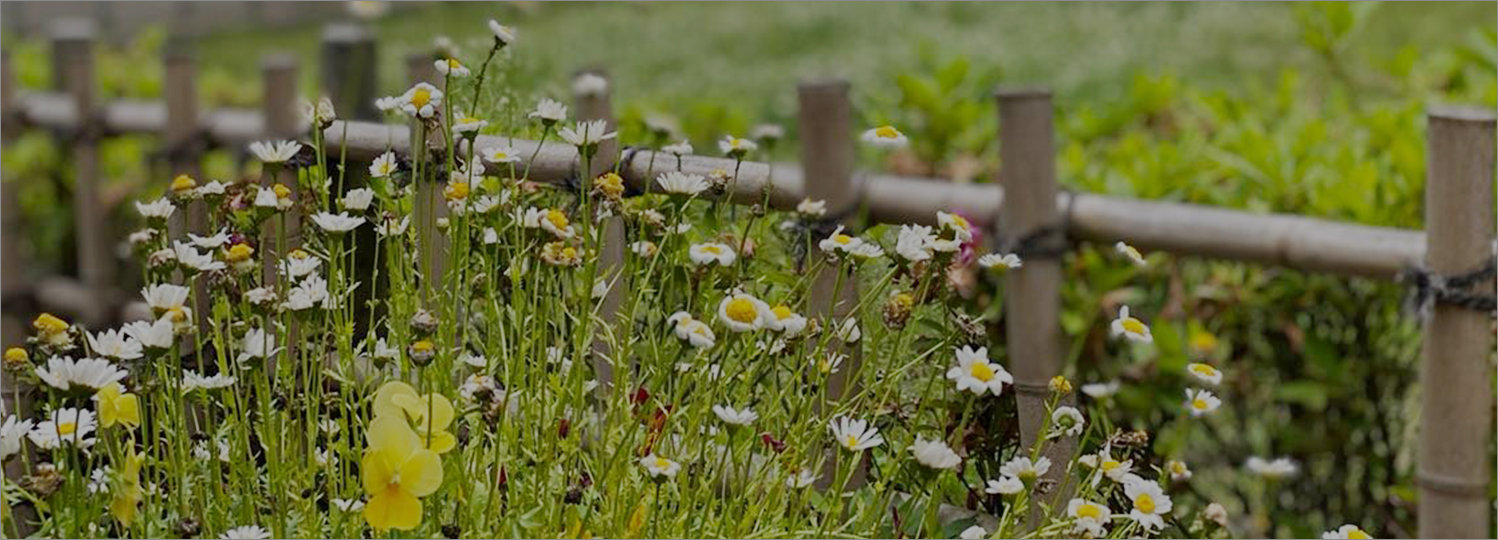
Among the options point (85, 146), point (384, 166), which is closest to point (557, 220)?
point (384, 166)

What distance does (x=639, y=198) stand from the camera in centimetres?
184

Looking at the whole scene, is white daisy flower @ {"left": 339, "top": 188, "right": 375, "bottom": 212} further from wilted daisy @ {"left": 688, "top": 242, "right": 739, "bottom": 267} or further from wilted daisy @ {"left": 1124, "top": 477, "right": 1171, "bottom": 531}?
wilted daisy @ {"left": 1124, "top": 477, "right": 1171, "bottom": 531}

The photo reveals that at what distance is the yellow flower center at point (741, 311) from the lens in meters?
1.35

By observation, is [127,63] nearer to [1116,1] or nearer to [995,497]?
[1116,1]

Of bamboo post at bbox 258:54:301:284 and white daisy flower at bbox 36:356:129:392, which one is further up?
white daisy flower at bbox 36:356:129:392

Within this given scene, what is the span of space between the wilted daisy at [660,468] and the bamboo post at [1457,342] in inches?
60.3

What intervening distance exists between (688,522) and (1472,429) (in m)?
1.53

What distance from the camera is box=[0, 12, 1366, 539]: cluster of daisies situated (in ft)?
4.70

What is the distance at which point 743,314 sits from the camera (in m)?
1.36

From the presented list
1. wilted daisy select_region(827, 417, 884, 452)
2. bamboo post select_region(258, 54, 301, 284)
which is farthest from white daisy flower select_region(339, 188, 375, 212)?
bamboo post select_region(258, 54, 301, 284)

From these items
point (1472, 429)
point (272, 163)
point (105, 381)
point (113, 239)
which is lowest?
point (113, 239)

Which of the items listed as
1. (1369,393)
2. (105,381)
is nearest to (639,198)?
(105,381)

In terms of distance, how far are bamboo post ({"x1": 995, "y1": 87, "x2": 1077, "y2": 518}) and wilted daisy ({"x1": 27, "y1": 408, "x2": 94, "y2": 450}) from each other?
6.14 ft

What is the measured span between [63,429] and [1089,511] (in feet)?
2.60
